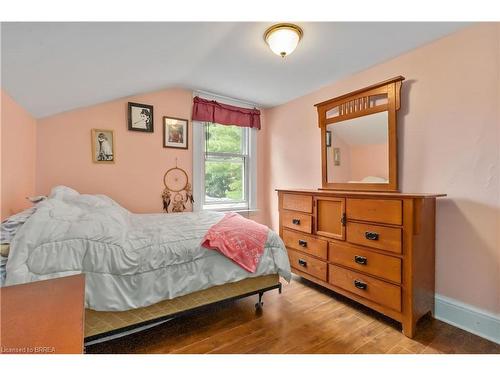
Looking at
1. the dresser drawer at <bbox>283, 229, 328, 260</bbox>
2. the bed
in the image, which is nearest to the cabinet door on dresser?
the dresser drawer at <bbox>283, 229, 328, 260</bbox>

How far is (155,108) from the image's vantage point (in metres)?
2.98

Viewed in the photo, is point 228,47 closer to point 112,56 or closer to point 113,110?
point 112,56

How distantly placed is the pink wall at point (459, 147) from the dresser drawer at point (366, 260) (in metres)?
0.50

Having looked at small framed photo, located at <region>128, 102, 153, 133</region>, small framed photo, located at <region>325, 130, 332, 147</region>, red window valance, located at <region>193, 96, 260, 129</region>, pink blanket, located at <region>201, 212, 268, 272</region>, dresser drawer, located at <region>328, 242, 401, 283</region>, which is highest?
red window valance, located at <region>193, 96, 260, 129</region>

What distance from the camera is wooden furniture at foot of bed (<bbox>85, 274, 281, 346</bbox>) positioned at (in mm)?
1422

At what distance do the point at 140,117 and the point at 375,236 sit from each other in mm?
2802

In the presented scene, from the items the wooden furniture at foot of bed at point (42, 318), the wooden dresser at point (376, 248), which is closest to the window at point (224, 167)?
the wooden dresser at point (376, 248)

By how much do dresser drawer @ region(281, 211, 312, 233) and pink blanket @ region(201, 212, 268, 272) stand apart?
633mm

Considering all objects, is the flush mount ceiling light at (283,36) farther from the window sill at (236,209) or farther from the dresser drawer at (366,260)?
the window sill at (236,209)

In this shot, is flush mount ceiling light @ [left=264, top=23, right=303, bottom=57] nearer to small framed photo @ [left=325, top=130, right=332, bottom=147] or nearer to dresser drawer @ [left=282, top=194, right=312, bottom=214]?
small framed photo @ [left=325, top=130, right=332, bottom=147]

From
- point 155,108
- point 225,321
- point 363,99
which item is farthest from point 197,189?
point 363,99

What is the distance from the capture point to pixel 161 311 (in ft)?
5.28
